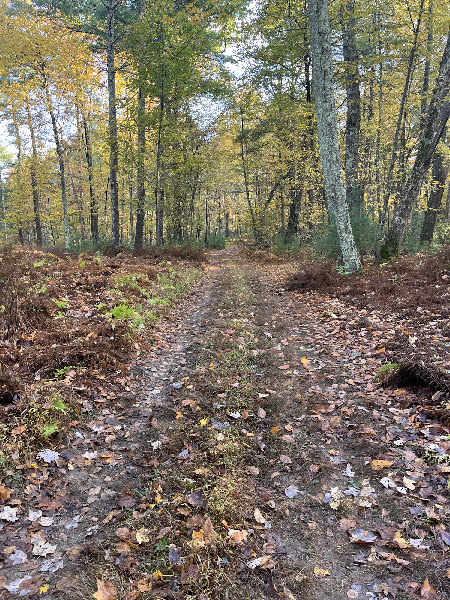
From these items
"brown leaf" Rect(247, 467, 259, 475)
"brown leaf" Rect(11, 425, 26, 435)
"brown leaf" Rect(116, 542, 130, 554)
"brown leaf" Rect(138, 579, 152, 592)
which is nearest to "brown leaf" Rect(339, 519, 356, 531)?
"brown leaf" Rect(247, 467, 259, 475)

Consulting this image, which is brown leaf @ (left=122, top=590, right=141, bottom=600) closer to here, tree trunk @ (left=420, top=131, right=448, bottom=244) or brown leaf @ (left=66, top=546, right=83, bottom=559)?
brown leaf @ (left=66, top=546, right=83, bottom=559)

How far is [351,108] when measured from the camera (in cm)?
1270

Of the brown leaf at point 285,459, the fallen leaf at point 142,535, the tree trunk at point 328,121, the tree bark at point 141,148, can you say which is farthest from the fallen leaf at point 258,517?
the tree bark at point 141,148

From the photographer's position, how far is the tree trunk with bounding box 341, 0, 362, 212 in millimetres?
12125

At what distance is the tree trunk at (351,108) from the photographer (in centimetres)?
1212

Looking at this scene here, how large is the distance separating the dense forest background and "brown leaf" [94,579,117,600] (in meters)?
9.95

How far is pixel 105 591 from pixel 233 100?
2513cm

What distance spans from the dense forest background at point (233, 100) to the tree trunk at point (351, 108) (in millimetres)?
57

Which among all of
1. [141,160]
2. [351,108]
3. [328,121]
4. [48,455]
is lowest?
[48,455]

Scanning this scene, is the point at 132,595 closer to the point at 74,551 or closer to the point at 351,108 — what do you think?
the point at 74,551

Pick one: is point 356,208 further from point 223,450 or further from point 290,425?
point 223,450

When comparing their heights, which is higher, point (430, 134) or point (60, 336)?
point (430, 134)

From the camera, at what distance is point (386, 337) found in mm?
6207

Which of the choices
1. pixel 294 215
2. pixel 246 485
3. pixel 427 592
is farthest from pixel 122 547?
pixel 294 215
